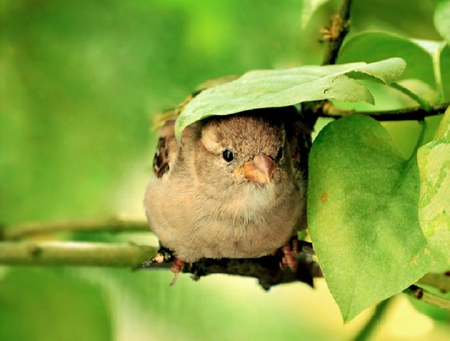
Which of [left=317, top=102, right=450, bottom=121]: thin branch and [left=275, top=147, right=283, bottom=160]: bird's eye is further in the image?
[left=275, top=147, right=283, bottom=160]: bird's eye

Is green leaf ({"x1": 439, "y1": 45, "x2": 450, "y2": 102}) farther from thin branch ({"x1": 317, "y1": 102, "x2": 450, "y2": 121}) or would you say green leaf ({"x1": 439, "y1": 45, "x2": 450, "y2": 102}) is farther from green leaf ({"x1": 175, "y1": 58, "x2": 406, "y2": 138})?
green leaf ({"x1": 175, "y1": 58, "x2": 406, "y2": 138})

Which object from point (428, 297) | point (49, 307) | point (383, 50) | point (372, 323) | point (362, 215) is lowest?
point (49, 307)

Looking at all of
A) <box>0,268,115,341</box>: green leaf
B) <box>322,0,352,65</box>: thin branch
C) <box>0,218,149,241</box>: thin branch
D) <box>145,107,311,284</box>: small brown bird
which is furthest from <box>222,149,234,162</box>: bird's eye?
<box>0,268,115,341</box>: green leaf

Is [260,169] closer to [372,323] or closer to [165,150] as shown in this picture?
[165,150]

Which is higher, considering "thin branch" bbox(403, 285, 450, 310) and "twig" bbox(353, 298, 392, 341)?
"thin branch" bbox(403, 285, 450, 310)

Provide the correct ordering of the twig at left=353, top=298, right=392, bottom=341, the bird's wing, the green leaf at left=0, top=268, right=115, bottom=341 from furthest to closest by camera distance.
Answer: the green leaf at left=0, top=268, right=115, bottom=341 → the twig at left=353, top=298, right=392, bottom=341 → the bird's wing

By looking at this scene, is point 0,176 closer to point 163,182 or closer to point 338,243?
point 163,182

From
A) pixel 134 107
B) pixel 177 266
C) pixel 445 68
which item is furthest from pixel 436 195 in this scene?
pixel 134 107

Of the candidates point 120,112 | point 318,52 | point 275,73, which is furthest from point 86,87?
point 275,73
